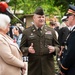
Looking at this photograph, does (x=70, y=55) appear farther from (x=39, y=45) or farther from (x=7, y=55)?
(x=39, y=45)

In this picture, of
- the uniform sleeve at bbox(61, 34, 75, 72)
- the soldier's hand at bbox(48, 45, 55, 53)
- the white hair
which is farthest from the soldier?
the soldier's hand at bbox(48, 45, 55, 53)

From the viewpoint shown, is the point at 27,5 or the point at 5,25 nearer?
the point at 5,25

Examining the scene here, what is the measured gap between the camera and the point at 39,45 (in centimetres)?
791

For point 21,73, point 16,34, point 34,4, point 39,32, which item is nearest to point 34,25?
point 39,32

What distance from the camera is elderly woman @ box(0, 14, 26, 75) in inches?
255

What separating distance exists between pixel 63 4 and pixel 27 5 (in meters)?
4.60

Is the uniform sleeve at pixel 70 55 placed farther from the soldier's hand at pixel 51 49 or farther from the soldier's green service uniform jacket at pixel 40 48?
the soldier's green service uniform jacket at pixel 40 48

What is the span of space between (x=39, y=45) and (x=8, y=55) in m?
1.52

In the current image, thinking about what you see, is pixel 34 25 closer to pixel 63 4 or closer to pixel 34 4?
pixel 63 4

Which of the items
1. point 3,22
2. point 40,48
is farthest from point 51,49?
point 3,22

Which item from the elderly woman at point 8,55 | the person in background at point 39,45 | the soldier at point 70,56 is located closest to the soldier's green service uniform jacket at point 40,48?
the person in background at point 39,45

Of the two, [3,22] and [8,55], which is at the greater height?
[3,22]

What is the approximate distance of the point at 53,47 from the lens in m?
7.83

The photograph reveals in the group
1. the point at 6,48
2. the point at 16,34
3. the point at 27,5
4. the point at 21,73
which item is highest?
the point at 6,48
